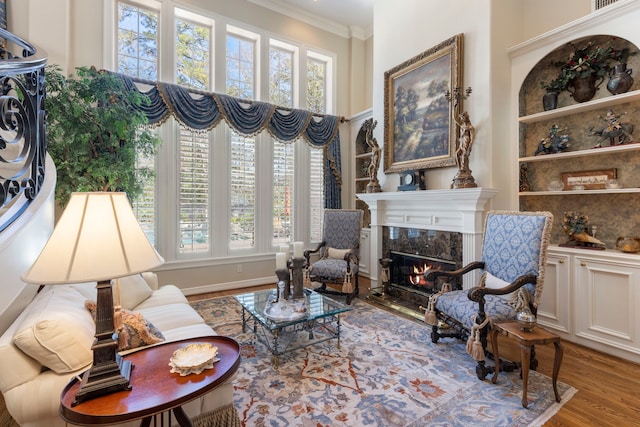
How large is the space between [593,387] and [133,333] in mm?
3183

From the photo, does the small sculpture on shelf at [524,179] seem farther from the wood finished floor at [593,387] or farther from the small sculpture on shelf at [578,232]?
the wood finished floor at [593,387]

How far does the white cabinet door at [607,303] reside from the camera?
2525 millimetres

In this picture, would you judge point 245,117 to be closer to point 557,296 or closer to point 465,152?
point 465,152

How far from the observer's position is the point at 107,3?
4008 millimetres

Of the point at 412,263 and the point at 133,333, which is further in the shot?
the point at 412,263

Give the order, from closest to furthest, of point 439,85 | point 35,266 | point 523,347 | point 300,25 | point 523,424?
point 35,266 → point 523,424 → point 523,347 → point 439,85 → point 300,25

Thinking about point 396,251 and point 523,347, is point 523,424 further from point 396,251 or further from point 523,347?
point 396,251

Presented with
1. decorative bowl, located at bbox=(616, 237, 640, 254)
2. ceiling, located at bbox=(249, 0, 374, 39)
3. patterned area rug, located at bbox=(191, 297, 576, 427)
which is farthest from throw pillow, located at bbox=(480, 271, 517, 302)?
ceiling, located at bbox=(249, 0, 374, 39)

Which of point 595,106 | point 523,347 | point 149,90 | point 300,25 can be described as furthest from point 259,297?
point 300,25

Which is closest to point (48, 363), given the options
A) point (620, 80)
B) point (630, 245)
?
point (630, 245)

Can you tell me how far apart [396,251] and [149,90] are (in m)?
4.16

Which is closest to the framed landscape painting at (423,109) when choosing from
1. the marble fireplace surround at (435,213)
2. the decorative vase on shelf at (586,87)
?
the marble fireplace surround at (435,213)

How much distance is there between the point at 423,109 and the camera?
13.1ft

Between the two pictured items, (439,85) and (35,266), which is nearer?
(35,266)
